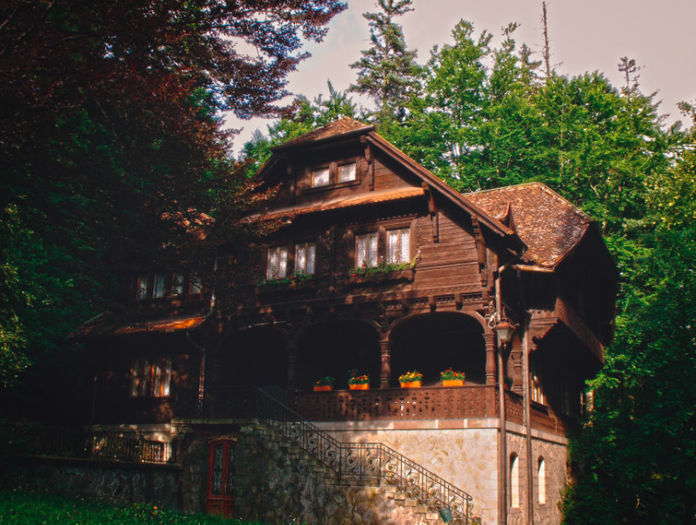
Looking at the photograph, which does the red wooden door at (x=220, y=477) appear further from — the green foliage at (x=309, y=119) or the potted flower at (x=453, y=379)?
the green foliage at (x=309, y=119)

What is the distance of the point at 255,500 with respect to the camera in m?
19.5

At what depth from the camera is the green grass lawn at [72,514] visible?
1371cm

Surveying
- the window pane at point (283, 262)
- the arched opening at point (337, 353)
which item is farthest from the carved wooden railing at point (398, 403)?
the window pane at point (283, 262)

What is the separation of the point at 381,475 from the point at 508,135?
74.7 feet

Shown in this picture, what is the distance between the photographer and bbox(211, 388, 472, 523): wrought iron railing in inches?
715

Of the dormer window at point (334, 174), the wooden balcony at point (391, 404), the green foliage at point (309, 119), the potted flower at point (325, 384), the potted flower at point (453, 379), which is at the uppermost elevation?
the green foliage at point (309, 119)

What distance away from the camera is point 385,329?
2234 cm

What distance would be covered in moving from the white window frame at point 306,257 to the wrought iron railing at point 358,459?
478 cm

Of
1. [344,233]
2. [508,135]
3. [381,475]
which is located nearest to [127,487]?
[381,475]

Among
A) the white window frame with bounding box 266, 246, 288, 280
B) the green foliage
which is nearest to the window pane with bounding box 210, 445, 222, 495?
the white window frame with bounding box 266, 246, 288, 280

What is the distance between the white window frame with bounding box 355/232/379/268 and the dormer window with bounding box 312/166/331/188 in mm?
3021

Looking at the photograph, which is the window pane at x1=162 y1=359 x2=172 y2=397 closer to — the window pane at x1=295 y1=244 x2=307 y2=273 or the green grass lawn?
the window pane at x1=295 y1=244 x2=307 y2=273

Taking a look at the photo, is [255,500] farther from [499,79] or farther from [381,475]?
[499,79]

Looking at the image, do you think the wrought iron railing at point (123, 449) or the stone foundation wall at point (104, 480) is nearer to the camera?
the stone foundation wall at point (104, 480)
